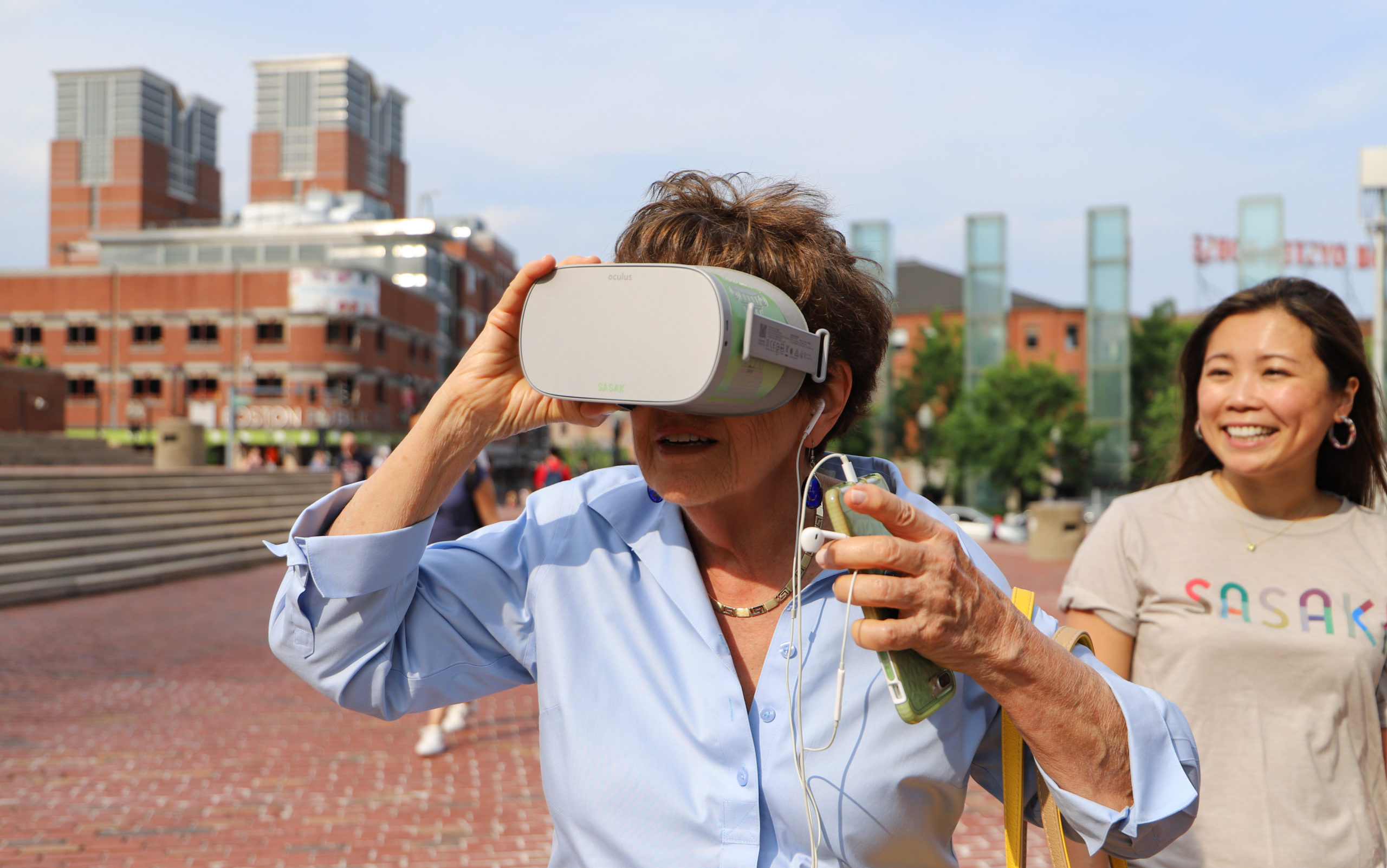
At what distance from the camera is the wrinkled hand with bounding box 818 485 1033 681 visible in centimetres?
127

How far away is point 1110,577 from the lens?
249cm

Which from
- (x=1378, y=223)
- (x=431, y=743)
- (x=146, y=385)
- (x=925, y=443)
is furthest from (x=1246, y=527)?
(x=146, y=385)

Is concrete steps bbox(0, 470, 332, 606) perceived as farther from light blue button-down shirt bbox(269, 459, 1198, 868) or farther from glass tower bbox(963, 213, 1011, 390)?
glass tower bbox(963, 213, 1011, 390)

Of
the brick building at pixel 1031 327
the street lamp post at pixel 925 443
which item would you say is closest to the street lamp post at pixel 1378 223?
the street lamp post at pixel 925 443

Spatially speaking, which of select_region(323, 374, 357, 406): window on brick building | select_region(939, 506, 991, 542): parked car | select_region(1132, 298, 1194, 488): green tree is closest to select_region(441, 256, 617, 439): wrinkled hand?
select_region(939, 506, 991, 542): parked car

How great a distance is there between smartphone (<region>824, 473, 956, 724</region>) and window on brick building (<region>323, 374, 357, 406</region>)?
5247 cm

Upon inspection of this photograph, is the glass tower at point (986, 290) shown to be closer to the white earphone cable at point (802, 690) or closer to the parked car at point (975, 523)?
the parked car at point (975, 523)

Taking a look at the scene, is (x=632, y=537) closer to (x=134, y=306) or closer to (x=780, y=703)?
(x=780, y=703)

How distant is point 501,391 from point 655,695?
51 centimetres

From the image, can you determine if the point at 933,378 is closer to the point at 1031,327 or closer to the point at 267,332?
the point at 1031,327

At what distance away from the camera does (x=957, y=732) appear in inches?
62.5

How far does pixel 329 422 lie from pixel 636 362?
52.9 meters

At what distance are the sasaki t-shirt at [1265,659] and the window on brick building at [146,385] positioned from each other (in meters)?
59.7

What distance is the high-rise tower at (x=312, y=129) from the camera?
82.0m
